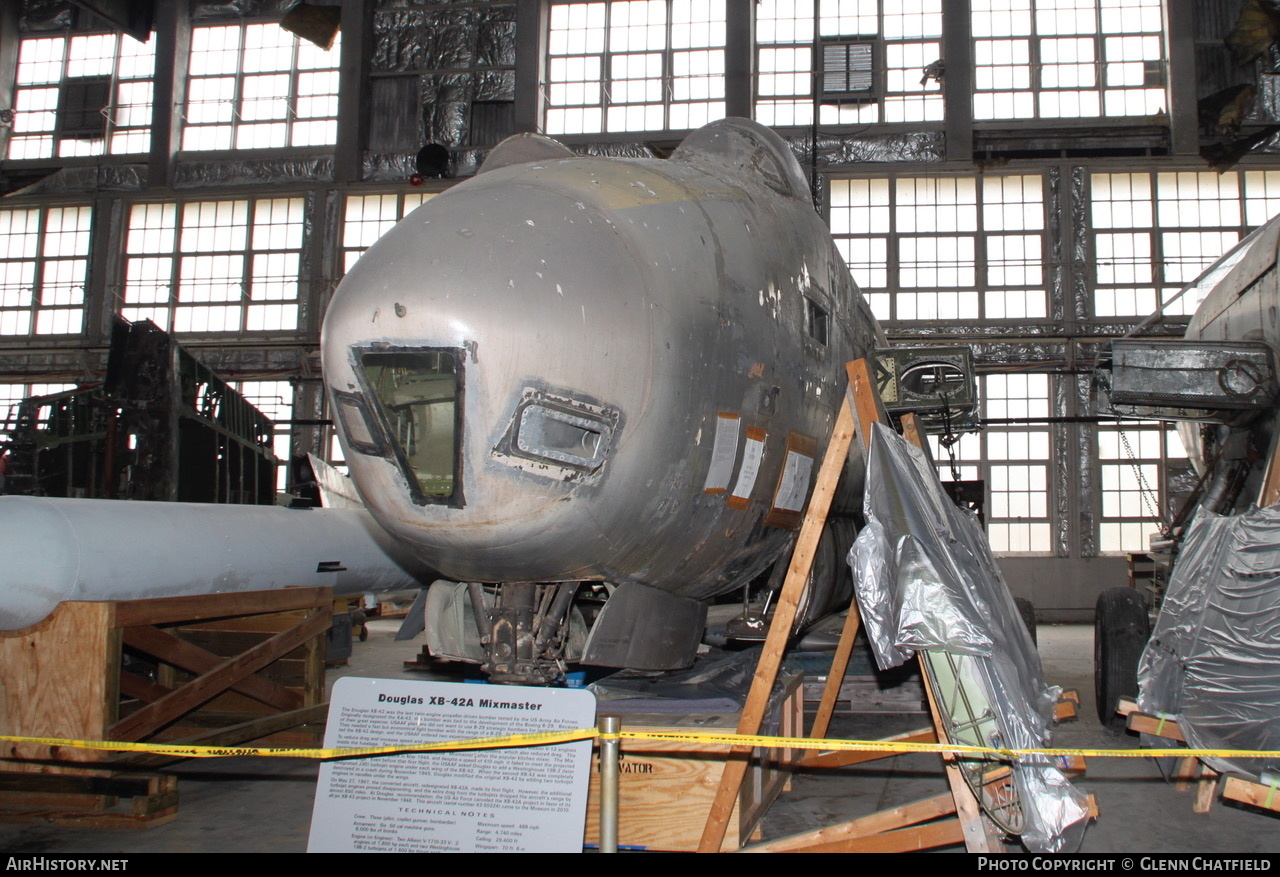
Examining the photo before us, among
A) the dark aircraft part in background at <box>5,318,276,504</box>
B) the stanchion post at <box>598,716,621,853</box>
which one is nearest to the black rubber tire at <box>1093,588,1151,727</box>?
the stanchion post at <box>598,716,621,853</box>

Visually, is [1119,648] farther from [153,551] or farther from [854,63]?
[854,63]

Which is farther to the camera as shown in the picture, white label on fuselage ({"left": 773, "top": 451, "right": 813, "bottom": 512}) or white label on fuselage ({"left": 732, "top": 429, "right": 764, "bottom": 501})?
white label on fuselage ({"left": 773, "top": 451, "right": 813, "bottom": 512})

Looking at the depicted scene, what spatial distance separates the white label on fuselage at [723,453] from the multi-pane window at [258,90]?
19.8 m

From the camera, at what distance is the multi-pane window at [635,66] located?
20344 mm

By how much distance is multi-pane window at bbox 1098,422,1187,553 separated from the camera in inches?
710

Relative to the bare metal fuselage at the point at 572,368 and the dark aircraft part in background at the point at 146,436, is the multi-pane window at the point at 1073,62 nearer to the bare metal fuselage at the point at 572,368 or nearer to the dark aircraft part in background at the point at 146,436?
the dark aircraft part in background at the point at 146,436

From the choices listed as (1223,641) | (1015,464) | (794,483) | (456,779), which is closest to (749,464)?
(794,483)

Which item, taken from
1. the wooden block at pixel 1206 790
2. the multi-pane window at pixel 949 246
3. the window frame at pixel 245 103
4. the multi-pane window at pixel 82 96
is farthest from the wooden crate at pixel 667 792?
the multi-pane window at pixel 82 96

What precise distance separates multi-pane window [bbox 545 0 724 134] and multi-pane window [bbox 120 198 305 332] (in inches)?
249

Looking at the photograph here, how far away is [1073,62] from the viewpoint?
19.5 meters

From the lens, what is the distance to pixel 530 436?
10.3 feet

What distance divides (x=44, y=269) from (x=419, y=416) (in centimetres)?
2247

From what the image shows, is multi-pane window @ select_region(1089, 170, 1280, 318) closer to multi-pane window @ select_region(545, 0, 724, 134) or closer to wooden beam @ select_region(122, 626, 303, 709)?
multi-pane window @ select_region(545, 0, 724, 134)
